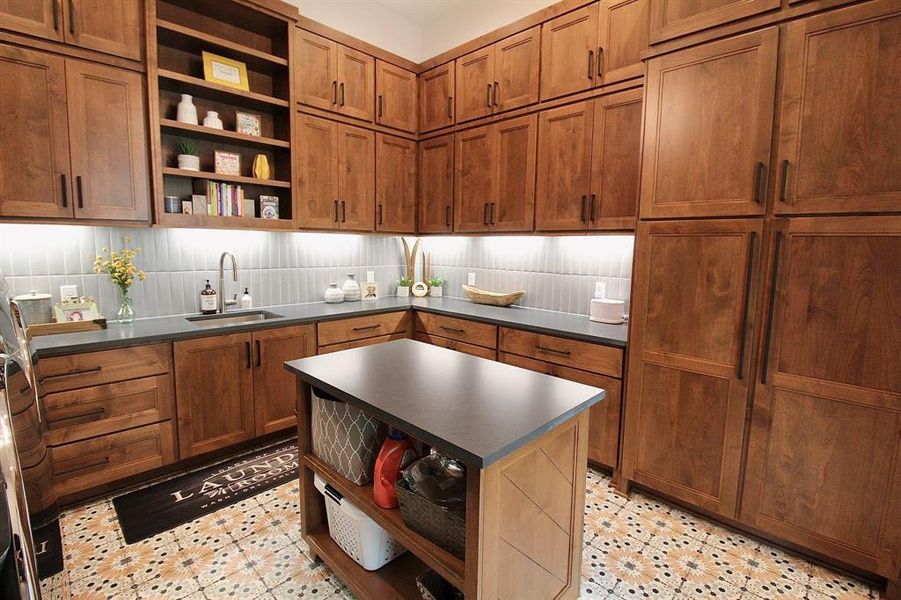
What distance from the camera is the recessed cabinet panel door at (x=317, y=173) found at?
3134 millimetres

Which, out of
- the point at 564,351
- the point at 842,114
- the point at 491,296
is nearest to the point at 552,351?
the point at 564,351

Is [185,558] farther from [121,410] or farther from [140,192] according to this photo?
[140,192]

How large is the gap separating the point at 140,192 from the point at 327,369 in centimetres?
176

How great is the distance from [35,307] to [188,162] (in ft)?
3.76

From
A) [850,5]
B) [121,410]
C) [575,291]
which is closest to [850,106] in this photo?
[850,5]

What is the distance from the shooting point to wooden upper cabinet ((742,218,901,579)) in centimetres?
165

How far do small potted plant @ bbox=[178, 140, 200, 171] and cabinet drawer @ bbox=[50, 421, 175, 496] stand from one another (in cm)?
156

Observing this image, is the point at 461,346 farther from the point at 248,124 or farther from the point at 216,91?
the point at 216,91

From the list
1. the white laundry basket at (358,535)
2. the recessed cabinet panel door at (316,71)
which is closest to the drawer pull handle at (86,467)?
the white laundry basket at (358,535)

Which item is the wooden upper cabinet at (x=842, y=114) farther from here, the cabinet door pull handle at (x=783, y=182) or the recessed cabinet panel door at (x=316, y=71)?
the recessed cabinet panel door at (x=316, y=71)

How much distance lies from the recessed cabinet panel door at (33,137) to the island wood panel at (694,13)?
9.77ft

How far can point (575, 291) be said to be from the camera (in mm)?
3205

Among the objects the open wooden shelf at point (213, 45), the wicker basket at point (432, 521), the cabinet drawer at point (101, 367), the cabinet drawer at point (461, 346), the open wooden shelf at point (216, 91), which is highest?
the open wooden shelf at point (213, 45)

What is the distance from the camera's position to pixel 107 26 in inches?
90.0
